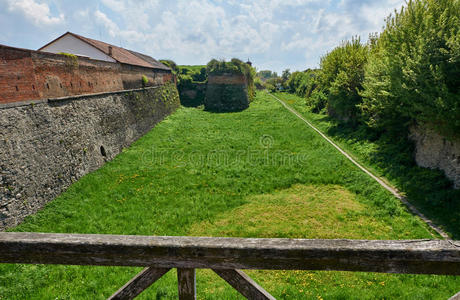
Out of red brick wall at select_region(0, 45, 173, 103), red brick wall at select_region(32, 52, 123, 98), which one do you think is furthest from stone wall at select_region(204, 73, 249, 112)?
red brick wall at select_region(32, 52, 123, 98)

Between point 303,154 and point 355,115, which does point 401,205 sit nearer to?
point 303,154

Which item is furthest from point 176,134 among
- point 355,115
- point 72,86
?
point 355,115

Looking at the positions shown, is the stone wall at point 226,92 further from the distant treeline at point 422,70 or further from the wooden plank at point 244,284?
the wooden plank at point 244,284

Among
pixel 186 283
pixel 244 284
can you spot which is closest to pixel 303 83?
pixel 244 284

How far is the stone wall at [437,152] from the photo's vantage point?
10.1 m

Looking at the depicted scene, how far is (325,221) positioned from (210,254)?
8.92 m

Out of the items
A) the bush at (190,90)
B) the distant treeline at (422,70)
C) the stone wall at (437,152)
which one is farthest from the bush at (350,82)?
the bush at (190,90)

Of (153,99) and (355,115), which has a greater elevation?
(153,99)

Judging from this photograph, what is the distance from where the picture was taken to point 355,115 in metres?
20.7

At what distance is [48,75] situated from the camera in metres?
11.8

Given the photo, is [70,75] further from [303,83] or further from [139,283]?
[303,83]

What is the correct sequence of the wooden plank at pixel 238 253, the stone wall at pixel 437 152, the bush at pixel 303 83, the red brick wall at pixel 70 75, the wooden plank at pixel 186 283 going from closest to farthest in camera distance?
1. the wooden plank at pixel 238 253
2. the wooden plank at pixel 186 283
3. the stone wall at pixel 437 152
4. the red brick wall at pixel 70 75
5. the bush at pixel 303 83

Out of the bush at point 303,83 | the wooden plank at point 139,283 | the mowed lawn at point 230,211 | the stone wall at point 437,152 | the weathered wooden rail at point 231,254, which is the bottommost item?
the mowed lawn at point 230,211

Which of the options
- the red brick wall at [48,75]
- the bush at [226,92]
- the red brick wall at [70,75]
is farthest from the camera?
the bush at [226,92]
